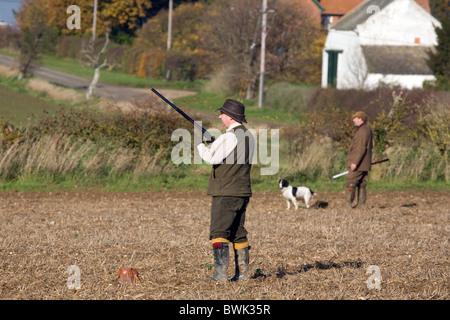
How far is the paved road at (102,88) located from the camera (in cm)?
3900

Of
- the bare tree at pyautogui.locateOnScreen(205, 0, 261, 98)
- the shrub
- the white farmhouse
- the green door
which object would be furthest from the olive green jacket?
the green door

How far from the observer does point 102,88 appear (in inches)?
1697

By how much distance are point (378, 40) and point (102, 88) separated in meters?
15.9

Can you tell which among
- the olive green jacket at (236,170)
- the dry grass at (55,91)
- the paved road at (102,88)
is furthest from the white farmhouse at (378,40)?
the olive green jacket at (236,170)

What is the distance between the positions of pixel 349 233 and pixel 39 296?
5.60m

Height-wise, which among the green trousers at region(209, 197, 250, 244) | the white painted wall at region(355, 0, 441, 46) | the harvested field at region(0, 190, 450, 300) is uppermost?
the white painted wall at region(355, 0, 441, 46)

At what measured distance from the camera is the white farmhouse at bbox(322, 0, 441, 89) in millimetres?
39062

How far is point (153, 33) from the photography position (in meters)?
60.8

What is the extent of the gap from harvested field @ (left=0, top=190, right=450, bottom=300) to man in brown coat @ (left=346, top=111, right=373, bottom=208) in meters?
0.67

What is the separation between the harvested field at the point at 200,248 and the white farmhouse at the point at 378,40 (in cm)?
2430

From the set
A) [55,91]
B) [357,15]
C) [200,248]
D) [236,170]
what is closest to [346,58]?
[357,15]

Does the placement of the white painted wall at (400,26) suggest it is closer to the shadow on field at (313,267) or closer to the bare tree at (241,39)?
the bare tree at (241,39)

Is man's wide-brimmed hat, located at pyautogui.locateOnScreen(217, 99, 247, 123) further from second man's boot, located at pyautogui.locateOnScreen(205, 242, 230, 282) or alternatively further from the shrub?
the shrub

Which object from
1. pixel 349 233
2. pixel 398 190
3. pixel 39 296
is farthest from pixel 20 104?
pixel 39 296
